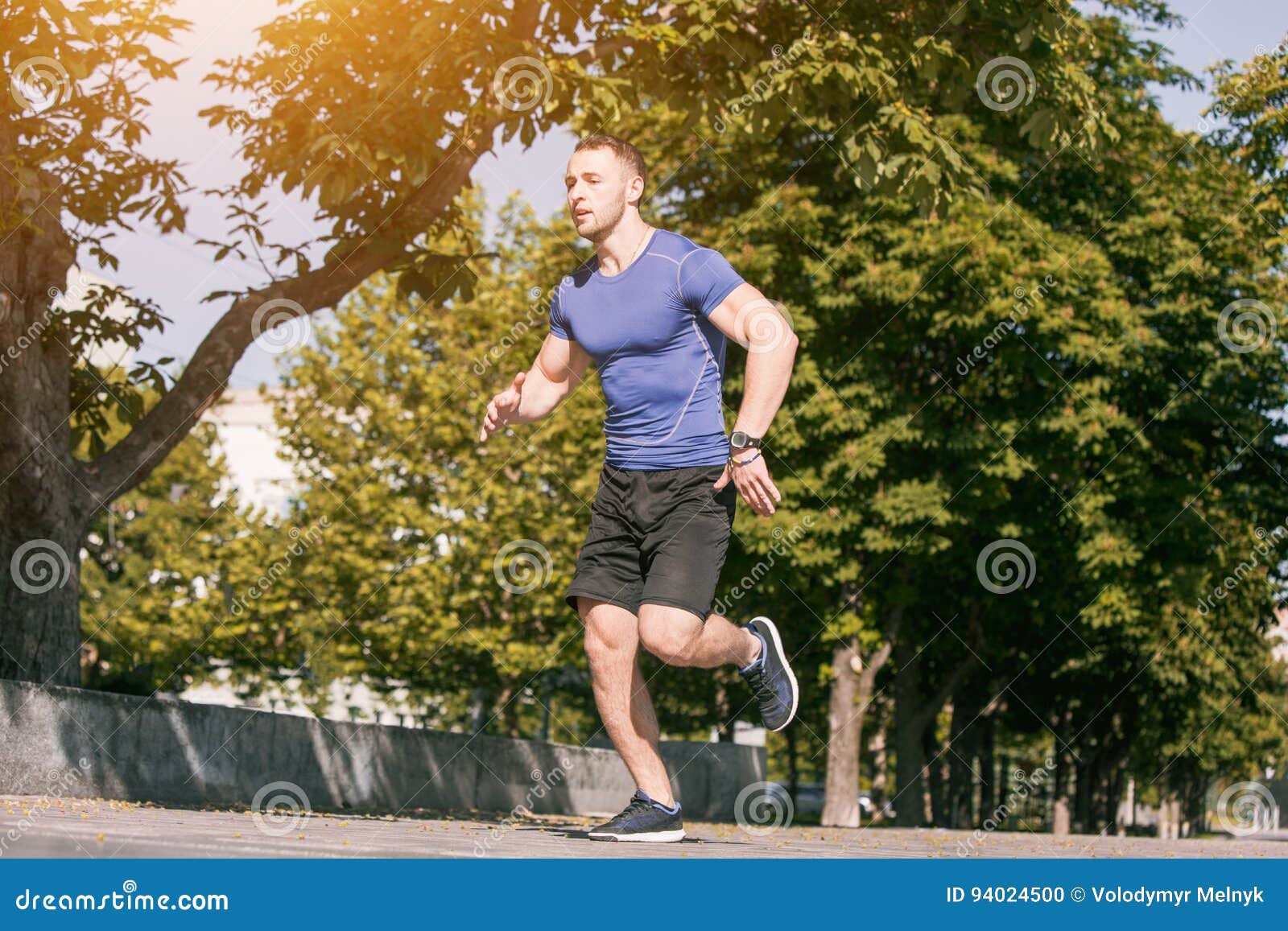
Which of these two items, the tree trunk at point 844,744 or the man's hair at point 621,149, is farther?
the tree trunk at point 844,744

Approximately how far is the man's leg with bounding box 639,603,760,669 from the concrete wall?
3818 mm

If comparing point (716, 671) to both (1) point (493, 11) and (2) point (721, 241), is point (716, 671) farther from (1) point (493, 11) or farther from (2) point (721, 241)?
(1) point (493, 11)

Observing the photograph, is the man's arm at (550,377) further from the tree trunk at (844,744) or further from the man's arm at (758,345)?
the tree trunk at (844,744)

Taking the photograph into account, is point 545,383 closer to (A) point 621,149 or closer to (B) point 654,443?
(B) point 654,443

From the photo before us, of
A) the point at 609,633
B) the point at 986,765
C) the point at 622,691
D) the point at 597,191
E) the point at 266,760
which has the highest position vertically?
the point at 597,191

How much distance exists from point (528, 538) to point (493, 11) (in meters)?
19.5

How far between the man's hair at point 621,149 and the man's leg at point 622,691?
155 cm

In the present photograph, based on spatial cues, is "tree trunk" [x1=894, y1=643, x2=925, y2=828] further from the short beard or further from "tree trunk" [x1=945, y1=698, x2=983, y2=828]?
the short beard

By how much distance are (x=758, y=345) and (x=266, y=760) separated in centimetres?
568

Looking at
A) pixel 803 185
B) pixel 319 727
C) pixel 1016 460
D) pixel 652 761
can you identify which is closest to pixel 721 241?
pixel 803 185

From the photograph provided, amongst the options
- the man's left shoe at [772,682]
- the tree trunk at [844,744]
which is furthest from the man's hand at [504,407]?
the tree trunk at [844,744]

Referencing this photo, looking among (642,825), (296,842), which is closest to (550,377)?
(642,825)

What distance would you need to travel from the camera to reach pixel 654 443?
213 inches

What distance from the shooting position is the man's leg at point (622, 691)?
5.37m
